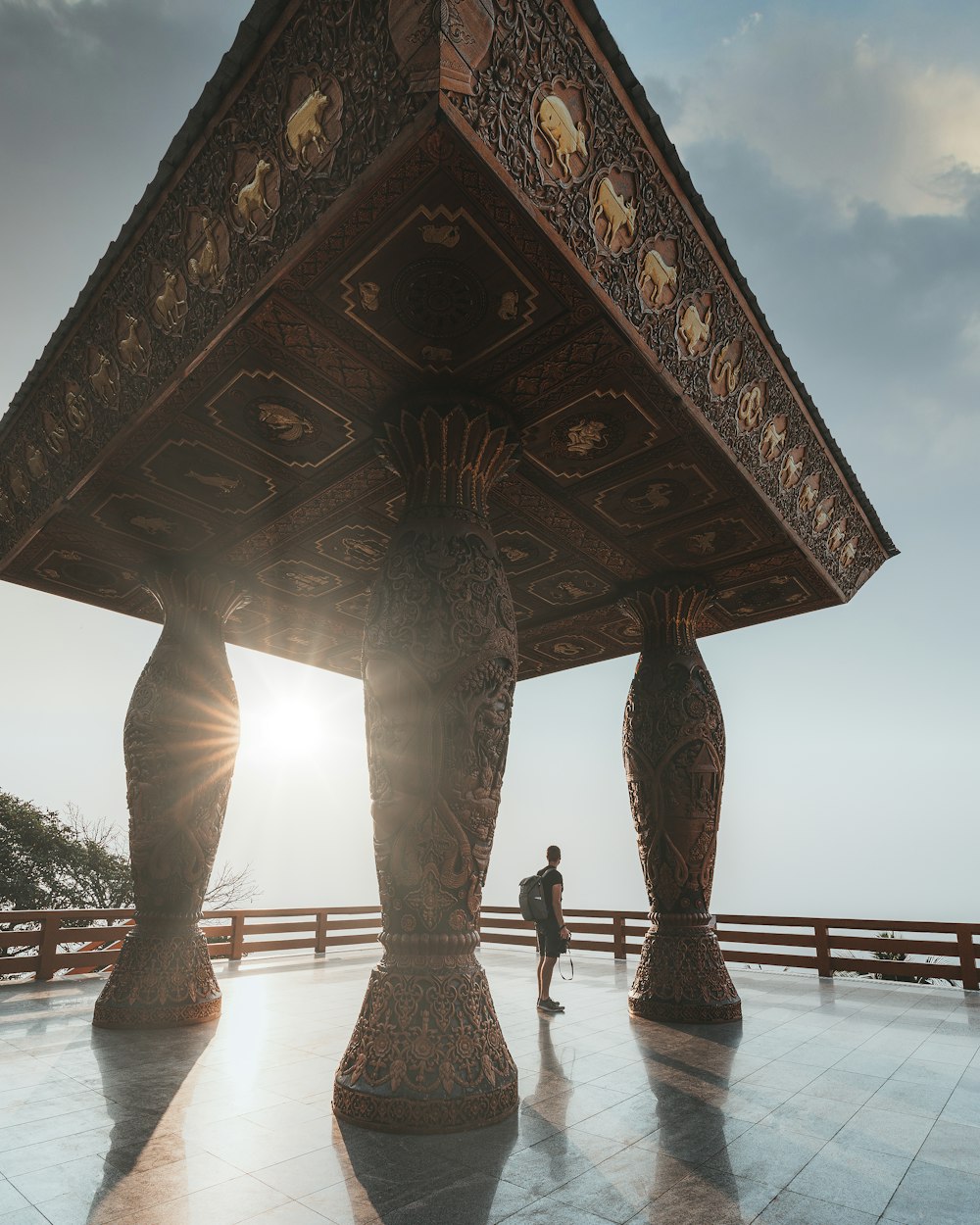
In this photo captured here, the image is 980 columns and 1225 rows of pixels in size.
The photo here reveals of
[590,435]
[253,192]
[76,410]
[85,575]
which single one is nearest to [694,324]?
[590,435]

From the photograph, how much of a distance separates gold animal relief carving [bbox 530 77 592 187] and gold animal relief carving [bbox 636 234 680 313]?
0.58 m

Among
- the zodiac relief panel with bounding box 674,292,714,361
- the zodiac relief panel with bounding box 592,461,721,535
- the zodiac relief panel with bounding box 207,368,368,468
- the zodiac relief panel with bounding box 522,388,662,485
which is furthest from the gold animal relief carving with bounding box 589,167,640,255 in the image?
the zodiac relief panel with bounding box 207,368,368,468

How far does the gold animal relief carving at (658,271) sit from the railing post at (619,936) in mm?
7963

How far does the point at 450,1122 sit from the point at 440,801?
134 centimetres

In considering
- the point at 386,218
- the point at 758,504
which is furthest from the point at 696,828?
the point at 386,218

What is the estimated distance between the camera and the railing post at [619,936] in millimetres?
9492

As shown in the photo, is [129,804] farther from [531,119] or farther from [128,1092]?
[531,119]

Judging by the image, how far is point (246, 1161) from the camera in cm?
278

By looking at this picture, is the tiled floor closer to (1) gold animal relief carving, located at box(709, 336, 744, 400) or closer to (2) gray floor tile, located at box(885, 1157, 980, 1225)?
(2) gray floor tile, located at box(885, 1157, 980, 1225)

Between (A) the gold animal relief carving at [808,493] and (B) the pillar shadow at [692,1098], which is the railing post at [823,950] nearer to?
(B) the pillar shadow at [692,1098]

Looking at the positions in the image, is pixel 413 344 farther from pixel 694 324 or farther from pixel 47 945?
pixel 47 945

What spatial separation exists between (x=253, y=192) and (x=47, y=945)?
7.42m

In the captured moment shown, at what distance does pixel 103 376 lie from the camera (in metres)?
4.45

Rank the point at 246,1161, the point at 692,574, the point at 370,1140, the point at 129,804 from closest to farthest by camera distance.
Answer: the point at 246,1161, the point at 370,1140, the point at 129,804, the point at 692,574
